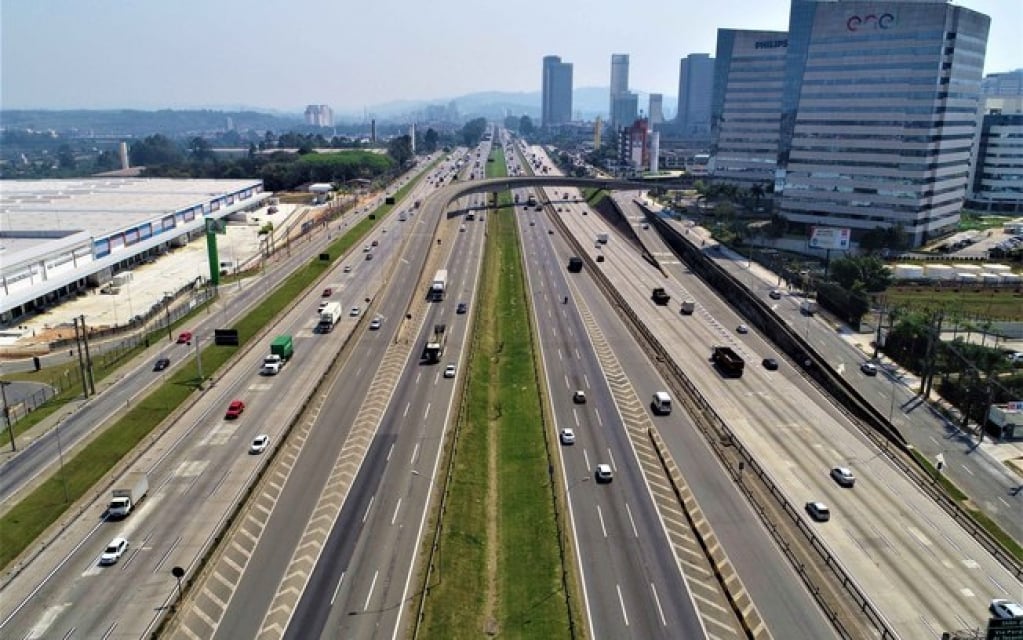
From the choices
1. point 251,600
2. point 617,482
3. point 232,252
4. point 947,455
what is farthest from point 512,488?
point 232,252

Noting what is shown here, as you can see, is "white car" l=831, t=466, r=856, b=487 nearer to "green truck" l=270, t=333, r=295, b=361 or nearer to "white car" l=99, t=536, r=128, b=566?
"white car" l=99, t=536, r=128, b=566

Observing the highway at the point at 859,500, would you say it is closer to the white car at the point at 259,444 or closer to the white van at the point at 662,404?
the white van at the point at 662,404

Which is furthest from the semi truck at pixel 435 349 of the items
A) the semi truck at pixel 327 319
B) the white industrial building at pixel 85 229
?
the white industrial building at pixel 85 229

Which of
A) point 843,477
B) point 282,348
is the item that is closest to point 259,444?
point 282,348

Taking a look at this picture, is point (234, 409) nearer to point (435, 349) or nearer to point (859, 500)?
point (435, 349)

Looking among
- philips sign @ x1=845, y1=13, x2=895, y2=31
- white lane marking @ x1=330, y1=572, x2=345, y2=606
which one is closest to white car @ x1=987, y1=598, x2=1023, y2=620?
white lane marking @ x1=330, y1=572, x2=345, y2=606

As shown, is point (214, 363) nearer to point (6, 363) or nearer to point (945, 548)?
point (6, 363)

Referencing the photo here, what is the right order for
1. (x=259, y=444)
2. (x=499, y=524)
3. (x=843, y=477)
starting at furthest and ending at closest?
1. (x=259, y=444)
2. (x=843, y=477)
3. (x=499, y=524)
